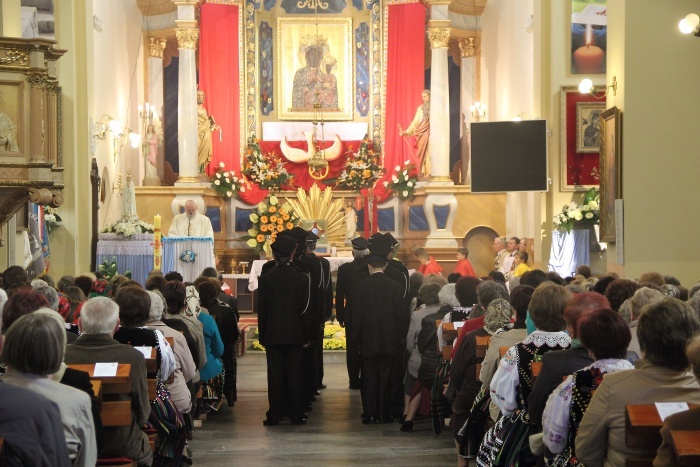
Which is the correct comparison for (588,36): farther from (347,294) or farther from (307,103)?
(307,103)

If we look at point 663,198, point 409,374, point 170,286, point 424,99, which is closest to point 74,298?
point 170,286

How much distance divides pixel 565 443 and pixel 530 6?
1468 cm

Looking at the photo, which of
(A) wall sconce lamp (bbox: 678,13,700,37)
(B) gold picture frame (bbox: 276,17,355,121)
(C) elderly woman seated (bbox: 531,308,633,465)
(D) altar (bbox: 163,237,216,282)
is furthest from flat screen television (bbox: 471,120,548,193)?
(C) elderly woman seated (bbox: 531,308,633,465)

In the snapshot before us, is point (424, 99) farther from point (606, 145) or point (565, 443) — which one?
point (565, 443)

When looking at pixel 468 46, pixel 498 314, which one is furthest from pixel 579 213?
pixel 498 314

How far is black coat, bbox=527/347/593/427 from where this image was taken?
5562 mm

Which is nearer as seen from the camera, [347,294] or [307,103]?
[347,294]

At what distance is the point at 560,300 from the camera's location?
6176mm

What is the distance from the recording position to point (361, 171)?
22.0m

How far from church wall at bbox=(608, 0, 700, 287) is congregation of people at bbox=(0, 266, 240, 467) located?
4867mm

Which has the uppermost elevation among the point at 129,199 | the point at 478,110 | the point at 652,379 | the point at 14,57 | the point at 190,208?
the point at 478,110

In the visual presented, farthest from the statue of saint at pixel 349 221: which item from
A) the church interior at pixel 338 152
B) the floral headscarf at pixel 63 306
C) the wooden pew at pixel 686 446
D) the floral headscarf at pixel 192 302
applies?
the wooden pew at pixel 686 446

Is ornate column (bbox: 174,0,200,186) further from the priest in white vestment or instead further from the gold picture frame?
the gold picture frame

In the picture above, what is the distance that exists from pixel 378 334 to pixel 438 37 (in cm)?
1213
